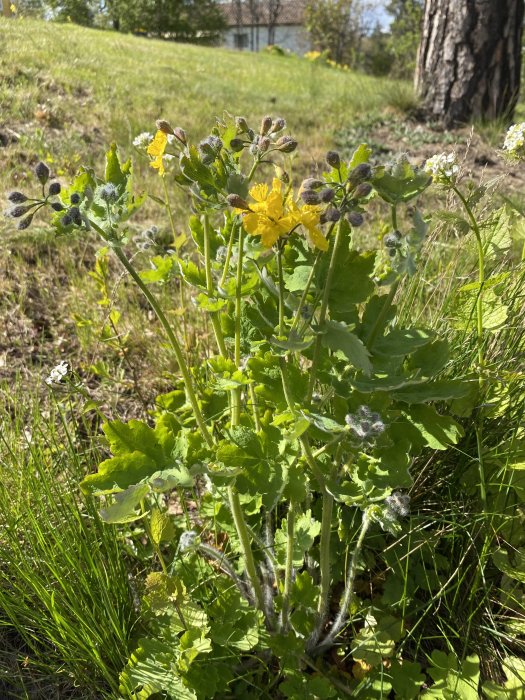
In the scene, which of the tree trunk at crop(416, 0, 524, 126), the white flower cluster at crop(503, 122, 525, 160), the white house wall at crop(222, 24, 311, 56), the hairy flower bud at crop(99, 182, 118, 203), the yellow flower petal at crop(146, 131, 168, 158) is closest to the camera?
the hairy flower bud at crop(99, 182, 118, 203)

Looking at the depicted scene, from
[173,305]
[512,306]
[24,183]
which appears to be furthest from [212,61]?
[512,306]

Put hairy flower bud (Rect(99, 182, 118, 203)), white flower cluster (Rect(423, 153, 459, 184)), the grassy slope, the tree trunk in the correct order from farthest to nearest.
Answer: the tree trunk < the grassy slope < white flower cluster (Rect(423, 153, 459, 184)) < hairy flower bud (Rect(99, 182, 118, 203))

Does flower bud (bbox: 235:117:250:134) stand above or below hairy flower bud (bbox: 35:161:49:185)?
above

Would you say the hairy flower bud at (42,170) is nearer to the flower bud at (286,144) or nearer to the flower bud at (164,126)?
the flower bud at (164,126)

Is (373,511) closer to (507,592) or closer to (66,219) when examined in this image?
(507,592)

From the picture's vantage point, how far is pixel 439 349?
1.20 meters

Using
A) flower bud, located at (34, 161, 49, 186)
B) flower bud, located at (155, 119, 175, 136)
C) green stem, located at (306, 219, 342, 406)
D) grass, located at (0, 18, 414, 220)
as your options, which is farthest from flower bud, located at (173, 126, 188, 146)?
grass, located at (0, 18, 414, 220)

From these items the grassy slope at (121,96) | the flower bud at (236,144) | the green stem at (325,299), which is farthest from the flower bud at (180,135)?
the grassy slope at (121,96)

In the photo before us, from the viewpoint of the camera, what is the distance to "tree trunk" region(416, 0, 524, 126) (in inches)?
180

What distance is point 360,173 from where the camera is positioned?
877mm

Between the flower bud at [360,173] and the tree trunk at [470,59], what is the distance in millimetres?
4241

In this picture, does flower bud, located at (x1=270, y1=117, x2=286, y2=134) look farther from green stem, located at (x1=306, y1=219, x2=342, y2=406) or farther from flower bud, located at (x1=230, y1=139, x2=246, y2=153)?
green stem, located at (x1=306, y1=219, x2=342, y2=406)

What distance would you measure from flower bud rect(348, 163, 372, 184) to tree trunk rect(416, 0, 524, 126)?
424cm

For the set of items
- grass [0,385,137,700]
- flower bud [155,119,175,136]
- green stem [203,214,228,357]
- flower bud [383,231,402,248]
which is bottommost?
grass [0,385,137,700]
